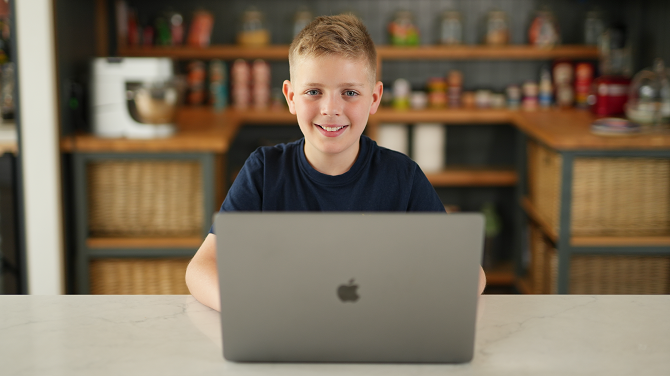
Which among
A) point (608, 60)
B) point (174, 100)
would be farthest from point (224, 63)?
point (608, 60)

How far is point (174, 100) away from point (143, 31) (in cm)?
103

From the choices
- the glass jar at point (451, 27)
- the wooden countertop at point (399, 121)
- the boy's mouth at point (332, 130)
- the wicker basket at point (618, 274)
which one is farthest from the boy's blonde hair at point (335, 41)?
the glass jar at point (451, 27)

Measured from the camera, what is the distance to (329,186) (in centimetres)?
141

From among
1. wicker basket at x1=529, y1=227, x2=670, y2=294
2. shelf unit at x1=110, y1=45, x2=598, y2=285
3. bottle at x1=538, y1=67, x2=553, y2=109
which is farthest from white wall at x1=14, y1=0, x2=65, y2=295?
bottle at x1=538, y1=67, x2=553, y2=109

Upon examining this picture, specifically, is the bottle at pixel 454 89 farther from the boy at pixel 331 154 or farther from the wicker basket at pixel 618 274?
the boy at pixel 331 154

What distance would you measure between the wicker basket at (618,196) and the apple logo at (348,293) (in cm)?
180

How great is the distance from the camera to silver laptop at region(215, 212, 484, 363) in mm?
813

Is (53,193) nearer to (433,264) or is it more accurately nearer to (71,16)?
(71,16)

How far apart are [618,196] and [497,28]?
4.10 feet

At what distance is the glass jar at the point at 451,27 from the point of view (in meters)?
3.44

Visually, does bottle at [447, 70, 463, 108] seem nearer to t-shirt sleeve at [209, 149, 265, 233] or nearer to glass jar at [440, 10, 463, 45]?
glass jar at [440, 10, 463, 45]

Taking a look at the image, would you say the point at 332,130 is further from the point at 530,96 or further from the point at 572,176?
the point at 530,96

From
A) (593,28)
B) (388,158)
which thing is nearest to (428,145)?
(593,28)

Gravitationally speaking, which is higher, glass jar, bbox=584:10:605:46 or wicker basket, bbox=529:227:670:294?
glass jar, bbox=584:10:605:46
